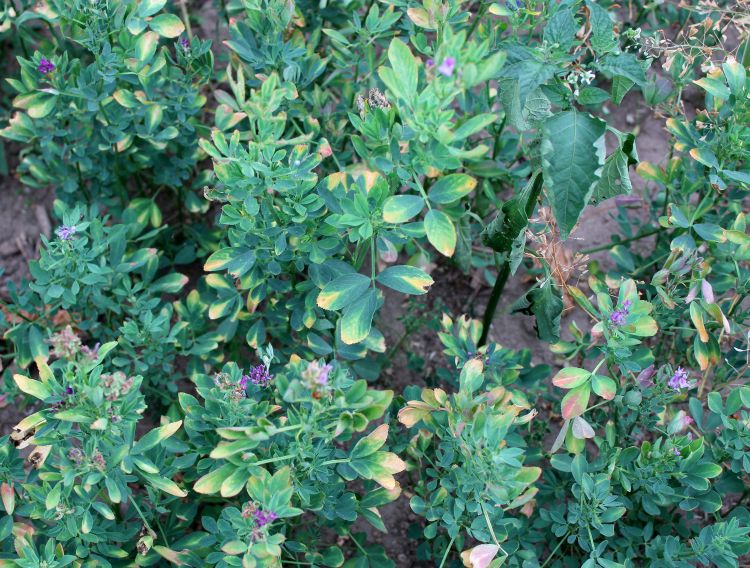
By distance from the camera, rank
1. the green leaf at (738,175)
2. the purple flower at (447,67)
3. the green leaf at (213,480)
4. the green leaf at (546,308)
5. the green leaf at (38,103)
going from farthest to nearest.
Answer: the green leaf at (38,103) < the green leaf at (546,308) < the green leaf at (738,175) < the green leaf at (213,480) < the purple flower at (447,67)

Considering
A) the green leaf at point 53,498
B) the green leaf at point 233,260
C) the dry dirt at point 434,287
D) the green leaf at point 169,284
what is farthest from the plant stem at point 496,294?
the green leaf at point 53,498

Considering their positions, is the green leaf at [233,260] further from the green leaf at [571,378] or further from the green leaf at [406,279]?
the green leaf at [571,378]

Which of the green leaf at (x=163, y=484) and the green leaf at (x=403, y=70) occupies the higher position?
the green leaf at (x=403, y=70)

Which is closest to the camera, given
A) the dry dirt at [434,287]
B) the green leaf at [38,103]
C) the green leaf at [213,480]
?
the green leaf at [213,480]

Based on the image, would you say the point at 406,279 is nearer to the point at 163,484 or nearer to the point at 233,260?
the point at 233,260

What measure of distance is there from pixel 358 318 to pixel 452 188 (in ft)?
1.31

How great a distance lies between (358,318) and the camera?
2064mm

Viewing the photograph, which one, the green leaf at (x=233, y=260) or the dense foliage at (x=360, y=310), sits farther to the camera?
the green leaf at (x=233, y=260)

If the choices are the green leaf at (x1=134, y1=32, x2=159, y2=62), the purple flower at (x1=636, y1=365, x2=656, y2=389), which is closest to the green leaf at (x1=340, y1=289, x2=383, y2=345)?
the purple flower at (x1=636, y1=365, x2=656, y2=389)

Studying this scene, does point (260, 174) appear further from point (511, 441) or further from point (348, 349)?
point (511, 441)

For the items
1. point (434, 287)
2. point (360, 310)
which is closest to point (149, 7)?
point (360, 310)

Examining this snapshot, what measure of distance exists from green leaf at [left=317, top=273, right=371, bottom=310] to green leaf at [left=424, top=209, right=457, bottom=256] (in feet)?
0.90

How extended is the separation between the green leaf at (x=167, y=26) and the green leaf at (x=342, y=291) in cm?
99

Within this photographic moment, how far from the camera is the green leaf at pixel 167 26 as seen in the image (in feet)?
8.20
